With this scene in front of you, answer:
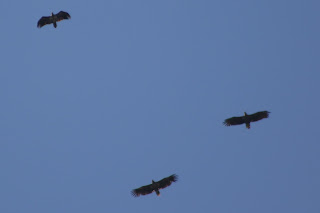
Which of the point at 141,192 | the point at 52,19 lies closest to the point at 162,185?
the point at 141,192

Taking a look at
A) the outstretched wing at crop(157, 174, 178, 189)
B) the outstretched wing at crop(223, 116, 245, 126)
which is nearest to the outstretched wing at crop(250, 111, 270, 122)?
the outstretched wing at crop(223, 116, 245, 126)

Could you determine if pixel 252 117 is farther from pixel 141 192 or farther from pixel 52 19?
pixel 52 19

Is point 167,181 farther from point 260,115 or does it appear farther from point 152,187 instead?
point 260,115

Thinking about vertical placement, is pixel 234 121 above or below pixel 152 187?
above

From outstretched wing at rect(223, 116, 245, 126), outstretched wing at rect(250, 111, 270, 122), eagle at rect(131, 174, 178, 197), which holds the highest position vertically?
outstretched wing at rect(223, 116, 245, 126)

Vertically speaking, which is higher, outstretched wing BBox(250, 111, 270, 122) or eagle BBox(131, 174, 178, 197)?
outstretched wing BBox(250, 111, 270, 122)

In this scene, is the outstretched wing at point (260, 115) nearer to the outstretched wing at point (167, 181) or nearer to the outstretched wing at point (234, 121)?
the outstretched wing at point (234, 121)

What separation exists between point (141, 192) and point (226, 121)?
9398 mm

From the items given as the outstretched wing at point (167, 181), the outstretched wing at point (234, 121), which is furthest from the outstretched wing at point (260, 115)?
the outstretched wing at point (167, 181)

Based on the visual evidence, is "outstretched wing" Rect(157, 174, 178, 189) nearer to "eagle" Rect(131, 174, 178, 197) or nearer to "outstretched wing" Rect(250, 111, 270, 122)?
"eagle" Rect(131, 174, 178, 197)

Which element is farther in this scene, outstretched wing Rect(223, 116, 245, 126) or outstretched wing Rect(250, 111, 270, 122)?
outstretched wing Rect(223, 116, 245, 126)

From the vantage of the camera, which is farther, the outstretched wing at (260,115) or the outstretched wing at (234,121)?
the outstretched wing at (234,121)

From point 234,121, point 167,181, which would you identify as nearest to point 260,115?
point 234,121

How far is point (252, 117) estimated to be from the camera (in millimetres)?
58156
